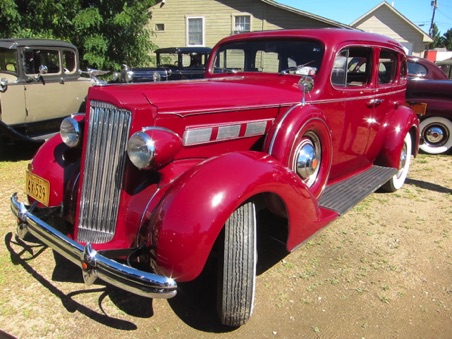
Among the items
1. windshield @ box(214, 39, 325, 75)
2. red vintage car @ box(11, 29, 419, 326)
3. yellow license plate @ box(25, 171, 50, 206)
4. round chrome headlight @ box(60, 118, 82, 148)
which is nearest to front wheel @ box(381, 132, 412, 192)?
red vintage car @ box(11, 29, 419, 326)

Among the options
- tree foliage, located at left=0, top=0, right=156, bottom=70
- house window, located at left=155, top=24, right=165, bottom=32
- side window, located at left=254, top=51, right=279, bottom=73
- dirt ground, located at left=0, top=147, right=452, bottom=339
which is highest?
house window, located at left=155, top=24, right=165, bottom=32

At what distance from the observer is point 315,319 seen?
2.42m

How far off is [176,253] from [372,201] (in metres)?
3.23

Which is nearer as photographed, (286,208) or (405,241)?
(286,208)

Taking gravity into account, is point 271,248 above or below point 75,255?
below

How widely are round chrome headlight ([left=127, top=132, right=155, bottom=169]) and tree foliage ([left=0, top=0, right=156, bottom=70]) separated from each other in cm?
927

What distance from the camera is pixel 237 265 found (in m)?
2.16

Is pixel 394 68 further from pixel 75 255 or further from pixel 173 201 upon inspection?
pixel 75 255

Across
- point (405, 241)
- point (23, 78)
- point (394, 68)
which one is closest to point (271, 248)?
point (405, 241)

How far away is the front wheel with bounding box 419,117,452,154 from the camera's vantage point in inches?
268

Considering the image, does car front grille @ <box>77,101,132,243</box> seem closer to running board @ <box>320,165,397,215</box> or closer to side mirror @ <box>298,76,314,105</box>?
side mirror @ <box>298,76,314,105</box>

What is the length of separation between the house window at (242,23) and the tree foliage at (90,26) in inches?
168

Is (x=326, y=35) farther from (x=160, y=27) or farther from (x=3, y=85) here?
(x=160, y=27)

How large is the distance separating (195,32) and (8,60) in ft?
35.6
